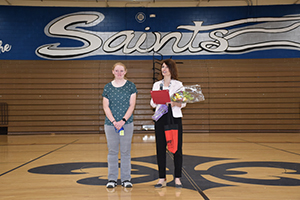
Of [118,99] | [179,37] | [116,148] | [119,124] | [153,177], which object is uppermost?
[179,37]

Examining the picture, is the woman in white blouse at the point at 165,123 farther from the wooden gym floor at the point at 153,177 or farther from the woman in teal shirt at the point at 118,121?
the woman in teal shirt at the point at 118,121

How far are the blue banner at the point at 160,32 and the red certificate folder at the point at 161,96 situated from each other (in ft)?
30.1

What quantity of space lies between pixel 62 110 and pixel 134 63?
146 inches

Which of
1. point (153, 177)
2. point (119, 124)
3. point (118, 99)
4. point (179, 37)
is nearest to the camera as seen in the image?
point (119, 124)

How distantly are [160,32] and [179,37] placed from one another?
0.87 metres

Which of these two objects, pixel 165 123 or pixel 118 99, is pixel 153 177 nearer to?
pixel 165 123

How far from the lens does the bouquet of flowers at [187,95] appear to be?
3.12 metres

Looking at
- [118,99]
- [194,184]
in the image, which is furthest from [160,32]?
[194,184]

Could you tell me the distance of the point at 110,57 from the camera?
12.1 m

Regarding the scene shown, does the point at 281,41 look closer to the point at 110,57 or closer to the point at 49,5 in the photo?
the point at 110,57

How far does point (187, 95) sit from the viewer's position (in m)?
3.13

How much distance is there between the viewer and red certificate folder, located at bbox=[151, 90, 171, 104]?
3059mm

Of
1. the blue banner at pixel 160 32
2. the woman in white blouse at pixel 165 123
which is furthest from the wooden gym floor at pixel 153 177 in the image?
the blue banner at pixel 160 32

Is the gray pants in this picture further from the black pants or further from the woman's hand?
the black pants
